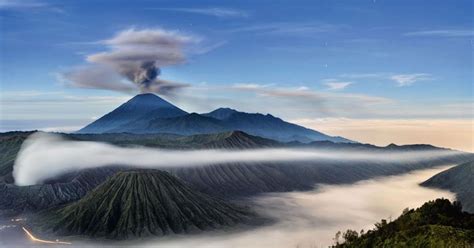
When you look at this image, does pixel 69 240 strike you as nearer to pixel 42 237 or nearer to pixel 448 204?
pixel 42 237

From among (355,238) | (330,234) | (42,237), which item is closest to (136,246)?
(42,237)

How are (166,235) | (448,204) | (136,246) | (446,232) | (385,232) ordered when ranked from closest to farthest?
(446,232) < (385,232) < (448,204) < (136,246) < (166,235)

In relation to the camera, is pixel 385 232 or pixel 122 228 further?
pixel 122 228

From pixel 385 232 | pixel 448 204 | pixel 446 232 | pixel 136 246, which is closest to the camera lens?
pixel 446 232

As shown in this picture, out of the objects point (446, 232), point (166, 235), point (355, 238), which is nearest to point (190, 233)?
point (166, 235)

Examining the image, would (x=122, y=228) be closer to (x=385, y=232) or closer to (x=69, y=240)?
(x=69, y=240)

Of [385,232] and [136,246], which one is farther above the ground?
[385,232]
